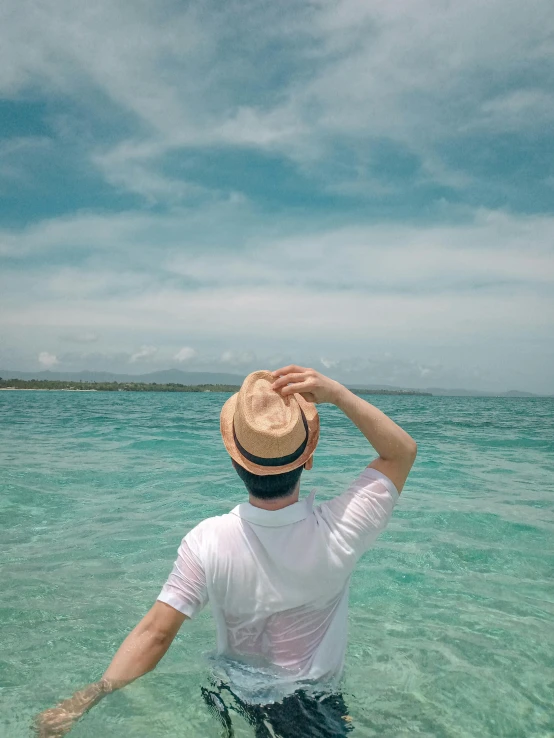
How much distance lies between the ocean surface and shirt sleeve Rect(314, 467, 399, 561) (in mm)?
1191

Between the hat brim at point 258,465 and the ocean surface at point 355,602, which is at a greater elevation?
the hat brim at point 258,465

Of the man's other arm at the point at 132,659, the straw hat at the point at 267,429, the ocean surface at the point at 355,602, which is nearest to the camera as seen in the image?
the straw hat at the point at 267,429

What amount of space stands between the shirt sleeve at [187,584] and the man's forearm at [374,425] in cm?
82

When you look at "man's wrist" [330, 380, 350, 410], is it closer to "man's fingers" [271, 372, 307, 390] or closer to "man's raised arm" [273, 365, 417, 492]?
"man's raised arm" [273, 365, 417, 492]

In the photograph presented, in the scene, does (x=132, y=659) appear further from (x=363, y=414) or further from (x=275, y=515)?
(x=363, y=414)

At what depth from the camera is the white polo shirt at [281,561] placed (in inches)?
90.3

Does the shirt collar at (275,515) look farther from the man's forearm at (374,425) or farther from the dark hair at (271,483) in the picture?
the man's forearm at (374,425)

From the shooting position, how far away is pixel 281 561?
229 centimetres

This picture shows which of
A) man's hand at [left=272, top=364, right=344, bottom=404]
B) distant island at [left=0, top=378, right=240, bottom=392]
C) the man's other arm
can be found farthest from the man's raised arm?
distant island at [left=0, top=378, right=240, bottom=392]

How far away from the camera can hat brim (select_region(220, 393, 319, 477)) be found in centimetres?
223

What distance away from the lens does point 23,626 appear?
4879mm

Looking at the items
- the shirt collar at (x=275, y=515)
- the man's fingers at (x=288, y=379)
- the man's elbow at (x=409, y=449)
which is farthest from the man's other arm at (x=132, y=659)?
the man's elbow at (x=409, y=449)

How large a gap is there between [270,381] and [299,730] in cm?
154

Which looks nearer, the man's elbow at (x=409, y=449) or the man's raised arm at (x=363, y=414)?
the man's raised arm at (x=363, y=414)
